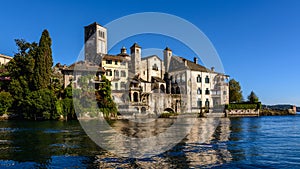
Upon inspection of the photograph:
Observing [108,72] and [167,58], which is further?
[167,58]

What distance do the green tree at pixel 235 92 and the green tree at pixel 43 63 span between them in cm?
6313

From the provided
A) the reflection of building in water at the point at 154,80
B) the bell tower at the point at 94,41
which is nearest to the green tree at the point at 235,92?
the reflection of building in water at the point at 154,80

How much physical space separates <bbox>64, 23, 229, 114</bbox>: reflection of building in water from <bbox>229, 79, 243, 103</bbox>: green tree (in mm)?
9925

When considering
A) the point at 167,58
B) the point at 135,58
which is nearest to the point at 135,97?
the point at 135,58

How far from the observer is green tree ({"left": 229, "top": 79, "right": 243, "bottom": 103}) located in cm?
9638

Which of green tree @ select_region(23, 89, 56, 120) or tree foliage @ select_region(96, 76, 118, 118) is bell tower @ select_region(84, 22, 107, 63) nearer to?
tree foliage @ select_region(96, 76, 118, 118)

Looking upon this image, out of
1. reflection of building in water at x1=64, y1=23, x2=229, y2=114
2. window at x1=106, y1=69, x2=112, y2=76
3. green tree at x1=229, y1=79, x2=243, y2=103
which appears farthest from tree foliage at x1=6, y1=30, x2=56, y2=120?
green tree at x1=229, y1=79, x2=243, y2=103

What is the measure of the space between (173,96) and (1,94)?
41.5 metres

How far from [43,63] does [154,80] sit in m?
31.4

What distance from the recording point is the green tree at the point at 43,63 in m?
57.8

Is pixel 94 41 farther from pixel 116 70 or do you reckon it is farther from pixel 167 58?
pixel 167 58

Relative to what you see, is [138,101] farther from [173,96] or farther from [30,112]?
[30,112]

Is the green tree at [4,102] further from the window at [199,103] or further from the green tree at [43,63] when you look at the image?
the window at [199,103]

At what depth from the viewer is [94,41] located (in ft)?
272
